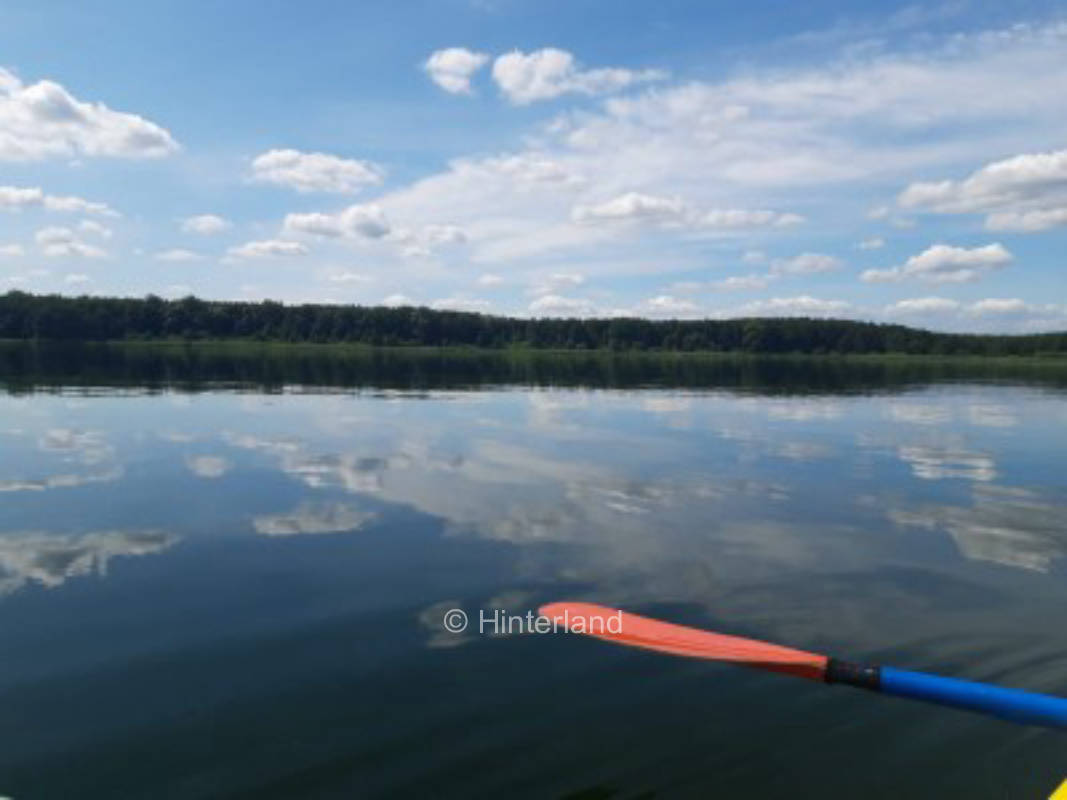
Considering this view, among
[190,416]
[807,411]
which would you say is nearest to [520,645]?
[190,416]

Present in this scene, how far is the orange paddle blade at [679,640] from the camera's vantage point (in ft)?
29.6

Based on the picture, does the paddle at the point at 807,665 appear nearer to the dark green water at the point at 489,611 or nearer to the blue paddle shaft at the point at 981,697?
the blue paddle shaft at the point at 981,697

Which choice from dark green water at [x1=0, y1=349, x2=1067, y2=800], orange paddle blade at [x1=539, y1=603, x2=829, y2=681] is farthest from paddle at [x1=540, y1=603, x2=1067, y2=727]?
dark green water at [x1=0, y1=349, x2=1067, y2=800]

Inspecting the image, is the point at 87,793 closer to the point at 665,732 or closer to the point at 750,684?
the point at 665,732

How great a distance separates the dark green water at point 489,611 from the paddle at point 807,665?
36 cm

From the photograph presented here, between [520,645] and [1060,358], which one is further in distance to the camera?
[1060,358]

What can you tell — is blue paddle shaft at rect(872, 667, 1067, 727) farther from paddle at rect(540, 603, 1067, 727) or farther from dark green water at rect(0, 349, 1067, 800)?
dark green water at rect(0, 349, 1067, 800)

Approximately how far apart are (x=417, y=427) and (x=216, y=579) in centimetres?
2159

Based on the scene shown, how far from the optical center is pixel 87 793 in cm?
710

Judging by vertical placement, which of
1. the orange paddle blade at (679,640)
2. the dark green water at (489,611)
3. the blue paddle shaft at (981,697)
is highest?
the blue paddle shaft at (981,697)

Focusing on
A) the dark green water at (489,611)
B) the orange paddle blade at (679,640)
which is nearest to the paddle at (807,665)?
the orange paddle blade at (679,640)

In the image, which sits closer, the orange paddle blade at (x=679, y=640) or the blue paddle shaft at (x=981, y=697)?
the blue paddle shaft at (x=981, y=697)

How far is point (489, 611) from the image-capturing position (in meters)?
12.0

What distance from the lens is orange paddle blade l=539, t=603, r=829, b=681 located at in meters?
9.01
